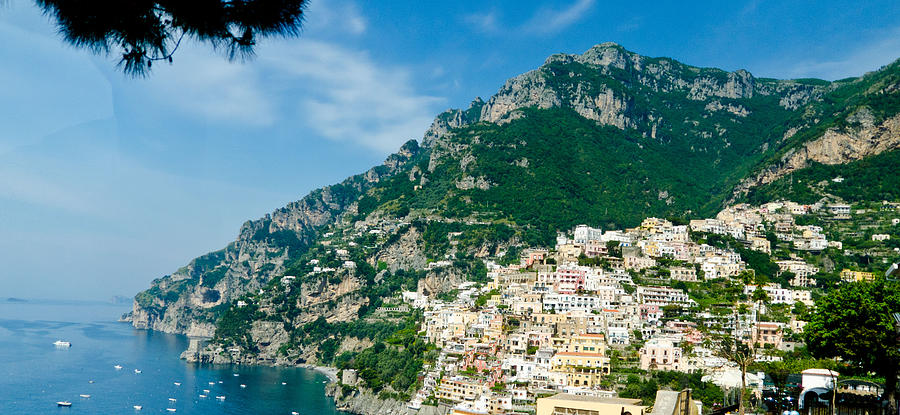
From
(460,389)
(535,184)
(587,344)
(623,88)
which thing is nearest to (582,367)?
(587,344)

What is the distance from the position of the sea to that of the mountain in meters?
10.2

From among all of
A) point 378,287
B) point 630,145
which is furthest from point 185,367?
point 630,145

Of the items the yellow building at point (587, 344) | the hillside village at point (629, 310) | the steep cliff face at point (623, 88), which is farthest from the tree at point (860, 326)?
the steep cliff face at point (623, 88)

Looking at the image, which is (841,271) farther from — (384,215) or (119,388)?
(384,215)

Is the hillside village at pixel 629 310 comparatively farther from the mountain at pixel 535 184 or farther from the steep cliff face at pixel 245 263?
the steep cliff face at pixel 245 263

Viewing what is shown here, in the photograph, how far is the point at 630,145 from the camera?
121188mm

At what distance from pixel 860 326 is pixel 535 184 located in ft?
281

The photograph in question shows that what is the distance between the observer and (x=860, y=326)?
15953 millimetres

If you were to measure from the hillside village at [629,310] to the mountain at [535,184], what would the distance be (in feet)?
47.5

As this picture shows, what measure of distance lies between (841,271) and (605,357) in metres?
28.5

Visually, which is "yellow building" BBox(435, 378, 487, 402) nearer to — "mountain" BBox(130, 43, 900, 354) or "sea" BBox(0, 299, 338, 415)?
"sea" BBox(0, 299, 338, 415)

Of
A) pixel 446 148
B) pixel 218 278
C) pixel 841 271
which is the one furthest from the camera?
pixel 218 278

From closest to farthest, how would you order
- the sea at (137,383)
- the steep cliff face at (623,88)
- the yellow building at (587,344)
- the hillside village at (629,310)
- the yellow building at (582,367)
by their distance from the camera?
1. the yellow building at (582,367)
2. the hillside village at (629,310)
3. the yellow building at (587,344)
4. the sea at (137,383)
5. the steep cliff face at (623,88)

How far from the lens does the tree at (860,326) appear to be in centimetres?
1493
